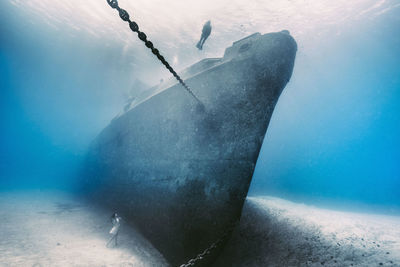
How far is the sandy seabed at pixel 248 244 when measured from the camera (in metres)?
2.87

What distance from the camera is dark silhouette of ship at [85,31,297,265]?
11.5 ft

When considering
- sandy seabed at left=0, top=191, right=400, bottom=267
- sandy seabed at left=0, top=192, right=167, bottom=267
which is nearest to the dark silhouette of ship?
sandy seabed at left=0, top=192, right=167, bottom=267

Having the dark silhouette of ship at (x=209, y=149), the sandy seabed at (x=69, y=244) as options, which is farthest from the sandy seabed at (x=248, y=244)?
the dark silhouette of ship at (x=209, y=149)

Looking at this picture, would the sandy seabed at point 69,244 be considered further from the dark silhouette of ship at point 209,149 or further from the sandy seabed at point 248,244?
the dark silhouette of ship at point 209,149

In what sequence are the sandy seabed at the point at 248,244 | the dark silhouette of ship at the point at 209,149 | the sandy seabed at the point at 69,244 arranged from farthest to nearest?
the sandy seabed at the point at 69,244 → the dark silhouette of ship at the point at 209,149 → the sandy seabed at the point at 248,244

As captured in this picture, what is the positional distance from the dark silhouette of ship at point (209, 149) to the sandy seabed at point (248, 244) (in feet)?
2.01

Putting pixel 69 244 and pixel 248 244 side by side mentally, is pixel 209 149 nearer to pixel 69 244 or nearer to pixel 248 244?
pixel 248 244

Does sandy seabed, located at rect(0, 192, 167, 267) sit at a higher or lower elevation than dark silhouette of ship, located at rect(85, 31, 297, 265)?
lower

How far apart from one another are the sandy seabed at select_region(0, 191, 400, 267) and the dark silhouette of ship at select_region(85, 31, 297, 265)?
2.01ft

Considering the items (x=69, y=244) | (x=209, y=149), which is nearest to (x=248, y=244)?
(x=209, y=149)

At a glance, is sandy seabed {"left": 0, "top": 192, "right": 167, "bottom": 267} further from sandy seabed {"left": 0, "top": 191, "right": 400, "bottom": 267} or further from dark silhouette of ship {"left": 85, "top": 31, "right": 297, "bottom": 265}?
dark silhouette of ship {"left": 85, "top": 31, "right": 297, "bottom": 265}

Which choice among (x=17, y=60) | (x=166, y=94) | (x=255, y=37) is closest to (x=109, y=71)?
(x=17, y=60)

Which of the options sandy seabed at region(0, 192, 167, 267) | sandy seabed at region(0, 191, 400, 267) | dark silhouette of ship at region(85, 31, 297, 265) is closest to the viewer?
sandy seabed at region(0, 191, 400, 267)

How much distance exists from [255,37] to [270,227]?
4.57 meters
